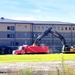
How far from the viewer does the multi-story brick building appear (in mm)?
89125

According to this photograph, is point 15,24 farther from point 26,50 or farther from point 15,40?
point 26,50

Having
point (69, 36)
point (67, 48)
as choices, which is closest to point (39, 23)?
point (69, 36)

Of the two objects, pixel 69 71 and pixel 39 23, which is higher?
pixel 39 23

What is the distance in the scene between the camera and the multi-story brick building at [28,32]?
89125 millimetres

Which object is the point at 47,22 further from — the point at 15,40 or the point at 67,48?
the point at 67,48

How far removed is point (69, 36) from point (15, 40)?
17.1 m

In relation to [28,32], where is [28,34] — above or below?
below

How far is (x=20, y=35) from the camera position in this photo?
9012 centimetres

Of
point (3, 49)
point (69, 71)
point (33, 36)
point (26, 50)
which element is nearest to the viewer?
point (69, 71)

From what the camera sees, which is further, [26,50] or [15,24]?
[15,24]

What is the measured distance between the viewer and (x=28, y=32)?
91.1m

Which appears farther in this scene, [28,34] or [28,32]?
[28,32]

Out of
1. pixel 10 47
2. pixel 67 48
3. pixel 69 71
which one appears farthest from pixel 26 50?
pixel 69 71

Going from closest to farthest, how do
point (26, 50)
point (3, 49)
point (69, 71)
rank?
point (69, 71), point (26, 50), point (3, 49)
